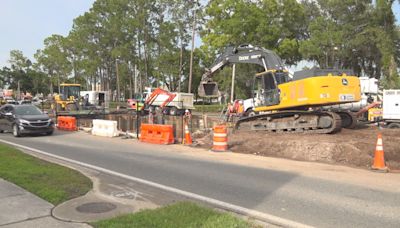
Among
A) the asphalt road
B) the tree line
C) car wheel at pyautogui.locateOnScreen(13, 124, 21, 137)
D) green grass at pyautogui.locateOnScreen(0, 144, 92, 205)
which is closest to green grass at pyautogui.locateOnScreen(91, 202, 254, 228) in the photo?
the asphalt road

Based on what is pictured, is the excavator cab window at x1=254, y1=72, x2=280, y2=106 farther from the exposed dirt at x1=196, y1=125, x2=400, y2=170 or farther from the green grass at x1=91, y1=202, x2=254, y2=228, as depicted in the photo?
the green grass at x1=91, y1=202, x2=254, y2=228

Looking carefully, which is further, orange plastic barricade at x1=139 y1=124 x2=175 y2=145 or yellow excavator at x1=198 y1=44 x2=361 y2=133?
orange plastic barricade at x1=139 y1=124 x2=175 y2=145

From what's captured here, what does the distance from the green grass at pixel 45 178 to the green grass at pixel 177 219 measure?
5.60ft

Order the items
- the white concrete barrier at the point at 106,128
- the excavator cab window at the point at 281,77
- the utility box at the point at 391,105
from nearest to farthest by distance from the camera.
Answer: the excavator cab window at the point at 281,77 < the white concrete barrier at the point at 106,128 < the utility box at the point at 391,105

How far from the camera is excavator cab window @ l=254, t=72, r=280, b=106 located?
18312mm

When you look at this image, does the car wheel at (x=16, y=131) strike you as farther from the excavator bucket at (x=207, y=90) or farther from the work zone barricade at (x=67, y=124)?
the excavator bucket at (x=207, y=90)

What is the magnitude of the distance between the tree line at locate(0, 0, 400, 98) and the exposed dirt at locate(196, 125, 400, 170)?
2062cm

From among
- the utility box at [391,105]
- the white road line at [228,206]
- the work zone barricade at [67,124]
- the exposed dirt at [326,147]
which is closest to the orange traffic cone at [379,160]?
the exposed dirt at [326,147]

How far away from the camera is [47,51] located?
8638 cm

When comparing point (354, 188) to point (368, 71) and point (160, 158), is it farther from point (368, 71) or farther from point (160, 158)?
point (368, 71)

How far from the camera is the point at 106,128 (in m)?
21.2

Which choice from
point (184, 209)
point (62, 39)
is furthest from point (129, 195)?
point (62, 39)

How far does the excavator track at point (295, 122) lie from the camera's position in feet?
53.3

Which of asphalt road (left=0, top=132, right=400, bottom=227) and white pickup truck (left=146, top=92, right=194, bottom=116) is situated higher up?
white pickup truck (left=146, top=92, right=194, bottom=116)
